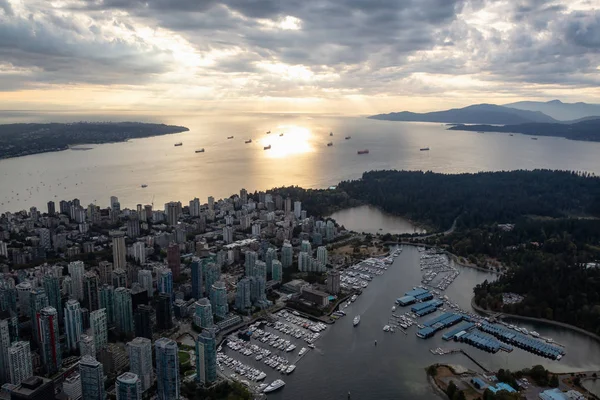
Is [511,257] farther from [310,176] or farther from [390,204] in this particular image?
[310,176]

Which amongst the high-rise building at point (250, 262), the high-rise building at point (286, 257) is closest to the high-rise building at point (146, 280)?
the high-rise building at point (250, 262)

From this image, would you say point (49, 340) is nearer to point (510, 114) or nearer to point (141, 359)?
point (141, 359)

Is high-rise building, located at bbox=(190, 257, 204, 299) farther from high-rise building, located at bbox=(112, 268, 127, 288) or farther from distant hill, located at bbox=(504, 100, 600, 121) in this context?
distant hill, located at bbox=(504, 100, 600, 121)

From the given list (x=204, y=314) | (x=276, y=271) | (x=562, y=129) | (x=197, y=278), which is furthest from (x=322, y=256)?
(x=562, y=129)

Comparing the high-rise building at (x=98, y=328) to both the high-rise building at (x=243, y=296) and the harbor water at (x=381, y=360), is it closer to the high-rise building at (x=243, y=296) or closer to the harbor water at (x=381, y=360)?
the high-rise building at (x=243, y=296)

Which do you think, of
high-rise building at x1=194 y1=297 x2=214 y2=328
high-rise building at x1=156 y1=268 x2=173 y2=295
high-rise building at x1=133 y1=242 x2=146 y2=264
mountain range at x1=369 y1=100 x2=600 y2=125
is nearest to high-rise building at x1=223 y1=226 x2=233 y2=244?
high-rise building at x1=133 y1=242 x2=146 y2=264

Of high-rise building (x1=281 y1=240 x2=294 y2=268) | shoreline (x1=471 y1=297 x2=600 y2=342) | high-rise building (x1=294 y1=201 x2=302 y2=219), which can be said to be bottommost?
shoreline (x1=471 y1=297 x2=600 y2=342)
